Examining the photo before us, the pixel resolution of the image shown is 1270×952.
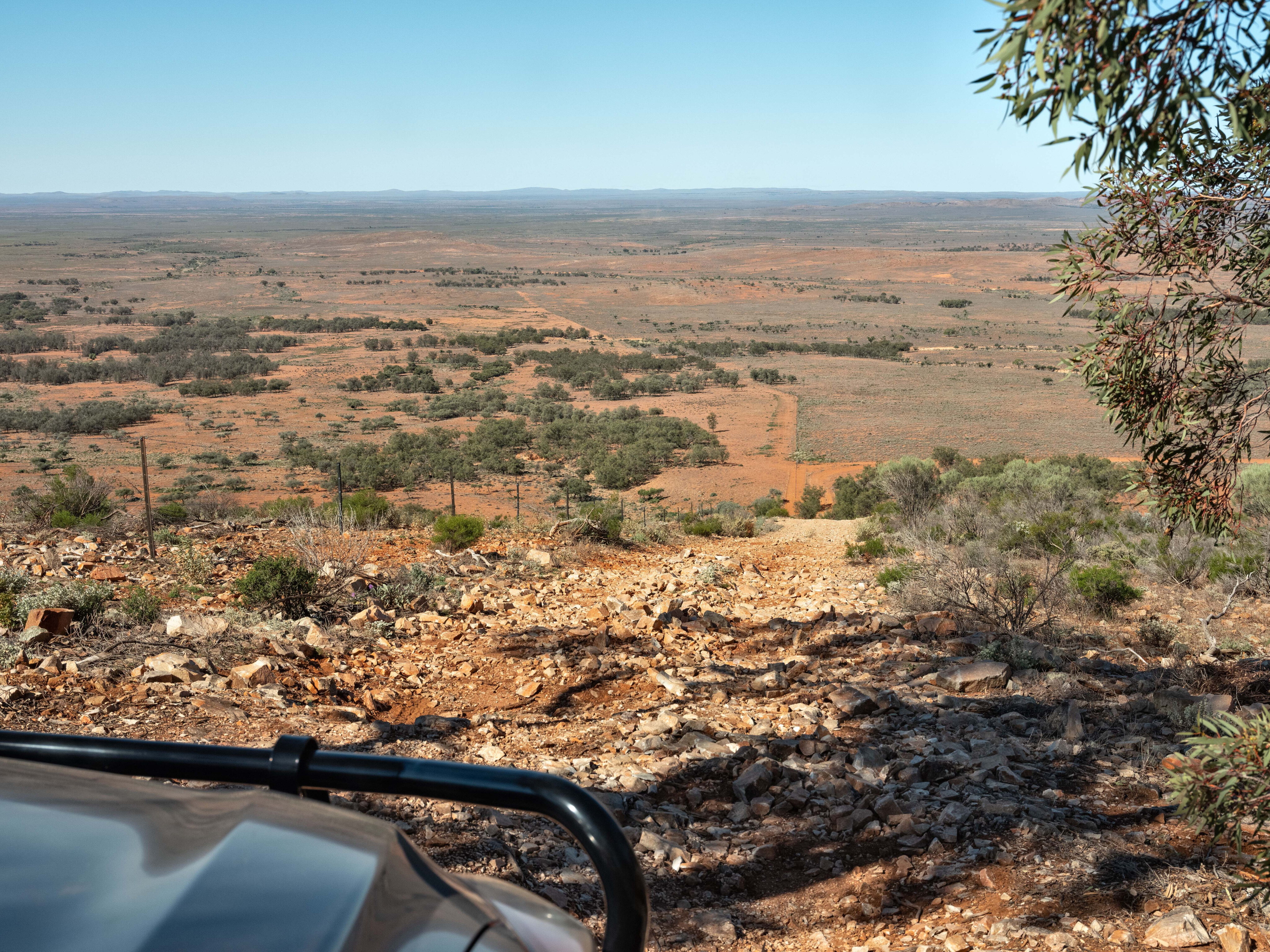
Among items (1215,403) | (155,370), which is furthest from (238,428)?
(1215,403)

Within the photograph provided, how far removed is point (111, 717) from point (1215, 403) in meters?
6.29

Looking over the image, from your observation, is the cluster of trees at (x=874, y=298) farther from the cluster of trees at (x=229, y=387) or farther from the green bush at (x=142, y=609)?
the green bush at (x=142, y=609)

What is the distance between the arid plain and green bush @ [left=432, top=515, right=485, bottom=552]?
24.1 feet

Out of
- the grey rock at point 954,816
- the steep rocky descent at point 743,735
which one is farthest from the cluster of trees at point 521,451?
the grey rock at point 954,816

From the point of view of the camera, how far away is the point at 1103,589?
28.8 feet

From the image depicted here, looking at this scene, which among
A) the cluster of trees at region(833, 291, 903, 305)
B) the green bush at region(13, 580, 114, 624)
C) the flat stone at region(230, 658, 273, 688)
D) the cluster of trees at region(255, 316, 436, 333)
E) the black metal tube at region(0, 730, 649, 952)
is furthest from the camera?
the cluster of trees at region(833, 291, 903, 305)

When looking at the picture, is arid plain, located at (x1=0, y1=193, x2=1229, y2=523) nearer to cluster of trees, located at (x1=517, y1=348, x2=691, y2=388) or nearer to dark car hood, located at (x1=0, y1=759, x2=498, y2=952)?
cluster of trees, located at (x1=517, y1=348, x2=691, y2=388)

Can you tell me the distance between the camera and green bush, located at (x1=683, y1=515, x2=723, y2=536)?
1336 centimetres

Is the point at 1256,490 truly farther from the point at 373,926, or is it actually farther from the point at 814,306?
the point at 814,306

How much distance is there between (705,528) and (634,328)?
4762 cm

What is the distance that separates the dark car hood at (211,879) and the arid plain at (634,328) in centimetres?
438

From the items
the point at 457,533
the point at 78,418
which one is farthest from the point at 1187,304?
the point at 78,418

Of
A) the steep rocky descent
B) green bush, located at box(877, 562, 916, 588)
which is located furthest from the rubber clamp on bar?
green bush, located at box(877, 562, 916, 588)

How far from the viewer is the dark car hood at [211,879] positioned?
85 centimetres
